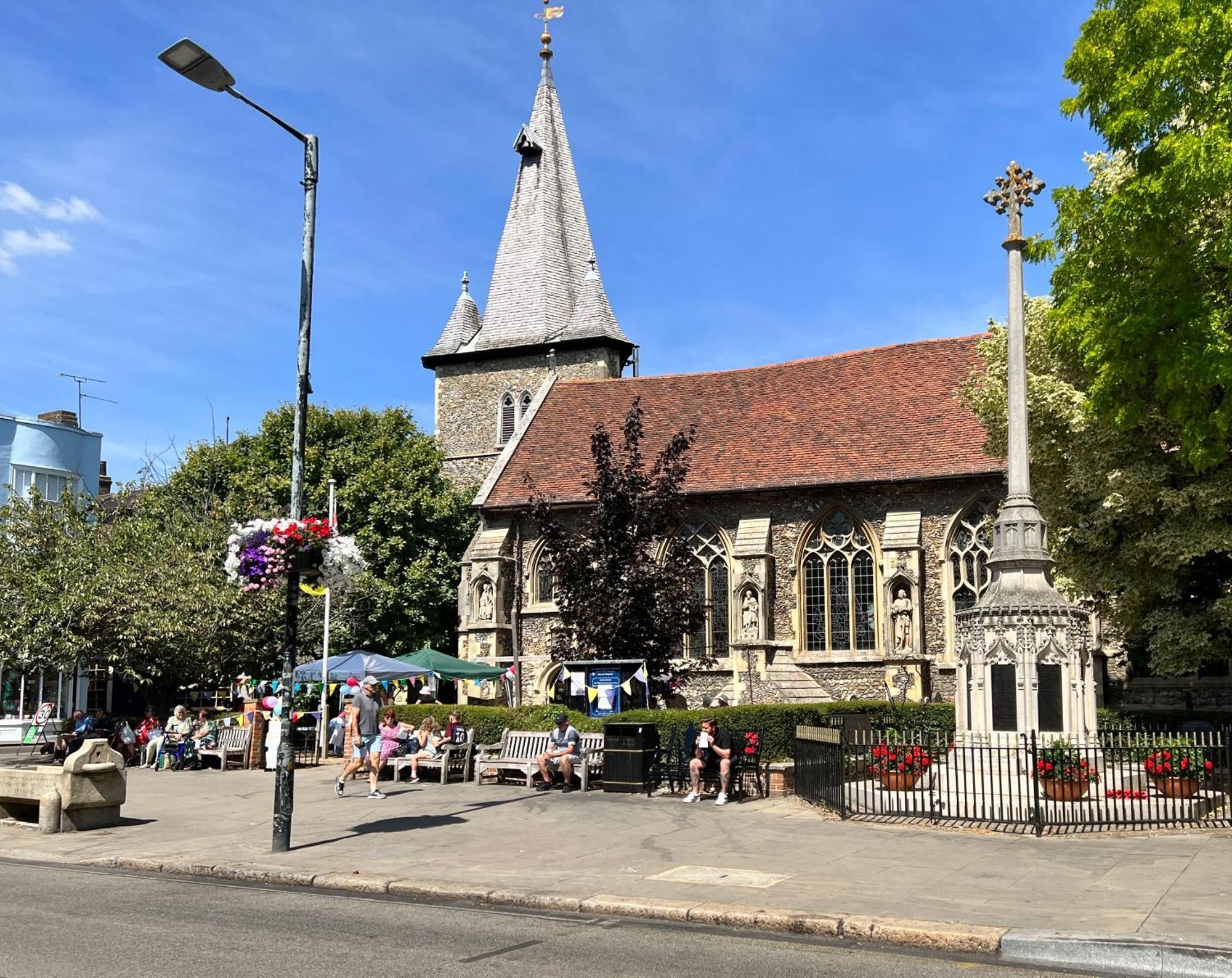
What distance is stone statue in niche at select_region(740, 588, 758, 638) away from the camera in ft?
97.7

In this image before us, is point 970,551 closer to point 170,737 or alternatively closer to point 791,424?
point 791,424

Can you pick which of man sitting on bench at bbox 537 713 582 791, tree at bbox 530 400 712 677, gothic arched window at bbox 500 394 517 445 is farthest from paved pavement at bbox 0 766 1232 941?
gothic arched window at bbox 500 394 517 445

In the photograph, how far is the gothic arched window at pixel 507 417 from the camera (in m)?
45.2

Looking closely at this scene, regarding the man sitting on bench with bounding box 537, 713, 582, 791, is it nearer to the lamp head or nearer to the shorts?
the shorts

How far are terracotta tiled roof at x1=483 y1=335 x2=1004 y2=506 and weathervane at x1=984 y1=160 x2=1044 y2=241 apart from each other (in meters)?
10.3

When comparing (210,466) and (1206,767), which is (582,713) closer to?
(1206,767)

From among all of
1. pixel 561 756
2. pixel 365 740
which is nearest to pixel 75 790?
pixel 365 740

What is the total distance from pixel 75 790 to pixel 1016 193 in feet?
51.4

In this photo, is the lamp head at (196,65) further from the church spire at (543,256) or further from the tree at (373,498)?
the church spire at (543,256)

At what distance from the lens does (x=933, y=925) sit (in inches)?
315

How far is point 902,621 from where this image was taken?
1109 inches

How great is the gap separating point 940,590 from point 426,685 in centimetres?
1375

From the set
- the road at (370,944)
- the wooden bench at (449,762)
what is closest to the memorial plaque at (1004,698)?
the wooden bench at (449,762)

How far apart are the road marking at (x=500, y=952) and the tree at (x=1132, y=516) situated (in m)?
12.8
